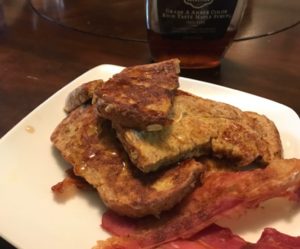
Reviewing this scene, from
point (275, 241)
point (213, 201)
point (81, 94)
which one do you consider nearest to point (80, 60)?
point (81, 94)

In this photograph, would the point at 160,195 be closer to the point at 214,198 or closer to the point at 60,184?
the point at 214,198

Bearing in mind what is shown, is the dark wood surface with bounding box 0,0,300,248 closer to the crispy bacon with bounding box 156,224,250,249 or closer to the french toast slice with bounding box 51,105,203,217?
the french toast slice with bounding box 51,105,203,217

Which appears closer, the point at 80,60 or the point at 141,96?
the point at 141,96

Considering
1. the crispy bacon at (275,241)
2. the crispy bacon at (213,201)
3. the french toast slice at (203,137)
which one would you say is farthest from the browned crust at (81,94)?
the crispy bacon at (275,241)

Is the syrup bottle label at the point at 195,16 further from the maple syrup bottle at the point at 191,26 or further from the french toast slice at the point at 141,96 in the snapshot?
the french toast slice at the point at 141,96

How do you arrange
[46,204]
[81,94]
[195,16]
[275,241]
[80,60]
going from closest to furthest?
[275,241], [46,204], [81,94], [195,16], [80,60]

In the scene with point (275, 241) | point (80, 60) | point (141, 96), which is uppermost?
point (141, 96)

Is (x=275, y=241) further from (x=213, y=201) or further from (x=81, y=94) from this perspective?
(x=81, y=94)
